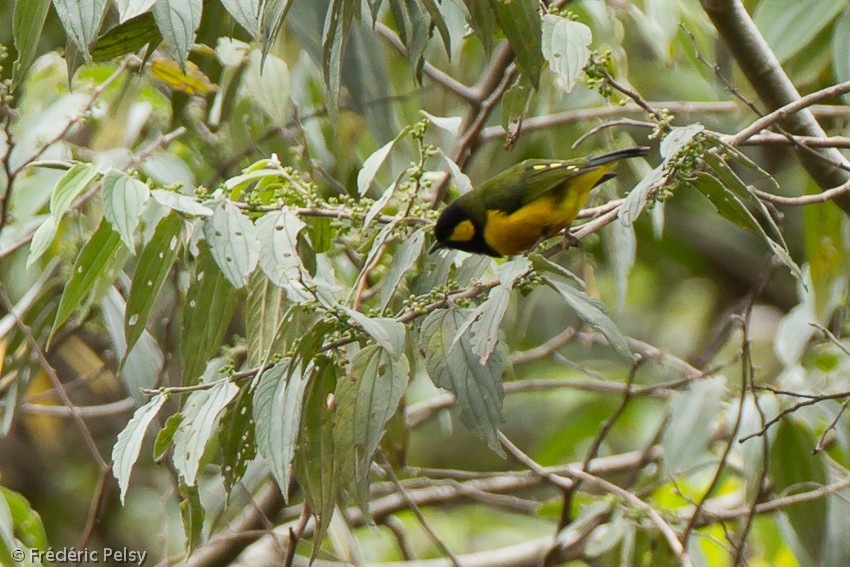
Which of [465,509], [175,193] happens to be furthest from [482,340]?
[465,509]

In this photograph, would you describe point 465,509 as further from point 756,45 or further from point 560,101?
point 756,45

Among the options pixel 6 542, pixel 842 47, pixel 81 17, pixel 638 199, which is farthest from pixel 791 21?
pixel 6 542

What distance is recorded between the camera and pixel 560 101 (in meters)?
3.55

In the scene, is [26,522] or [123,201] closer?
[123,201]

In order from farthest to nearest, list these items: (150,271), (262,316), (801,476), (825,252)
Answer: (825,252)
(801,476)
(262,316)
(150,271)

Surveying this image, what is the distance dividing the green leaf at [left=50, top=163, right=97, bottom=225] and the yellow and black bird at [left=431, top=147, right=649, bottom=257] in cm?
92

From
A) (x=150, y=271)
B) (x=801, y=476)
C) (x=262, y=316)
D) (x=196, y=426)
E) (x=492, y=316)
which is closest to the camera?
(x=492, y=316)

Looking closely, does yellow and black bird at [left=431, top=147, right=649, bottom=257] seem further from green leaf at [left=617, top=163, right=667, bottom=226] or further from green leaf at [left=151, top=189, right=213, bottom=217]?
green leaf at [left=617, top=163, right=667, bottom=226]

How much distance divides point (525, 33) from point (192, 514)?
114 cm

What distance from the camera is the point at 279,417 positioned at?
179 cm

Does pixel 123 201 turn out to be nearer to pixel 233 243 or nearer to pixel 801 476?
pixel 233 243

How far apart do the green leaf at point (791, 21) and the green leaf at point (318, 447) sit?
5.11ft

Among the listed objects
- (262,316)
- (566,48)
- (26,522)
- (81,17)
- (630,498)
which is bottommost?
(630,498)

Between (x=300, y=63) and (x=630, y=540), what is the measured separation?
1.92 metres
